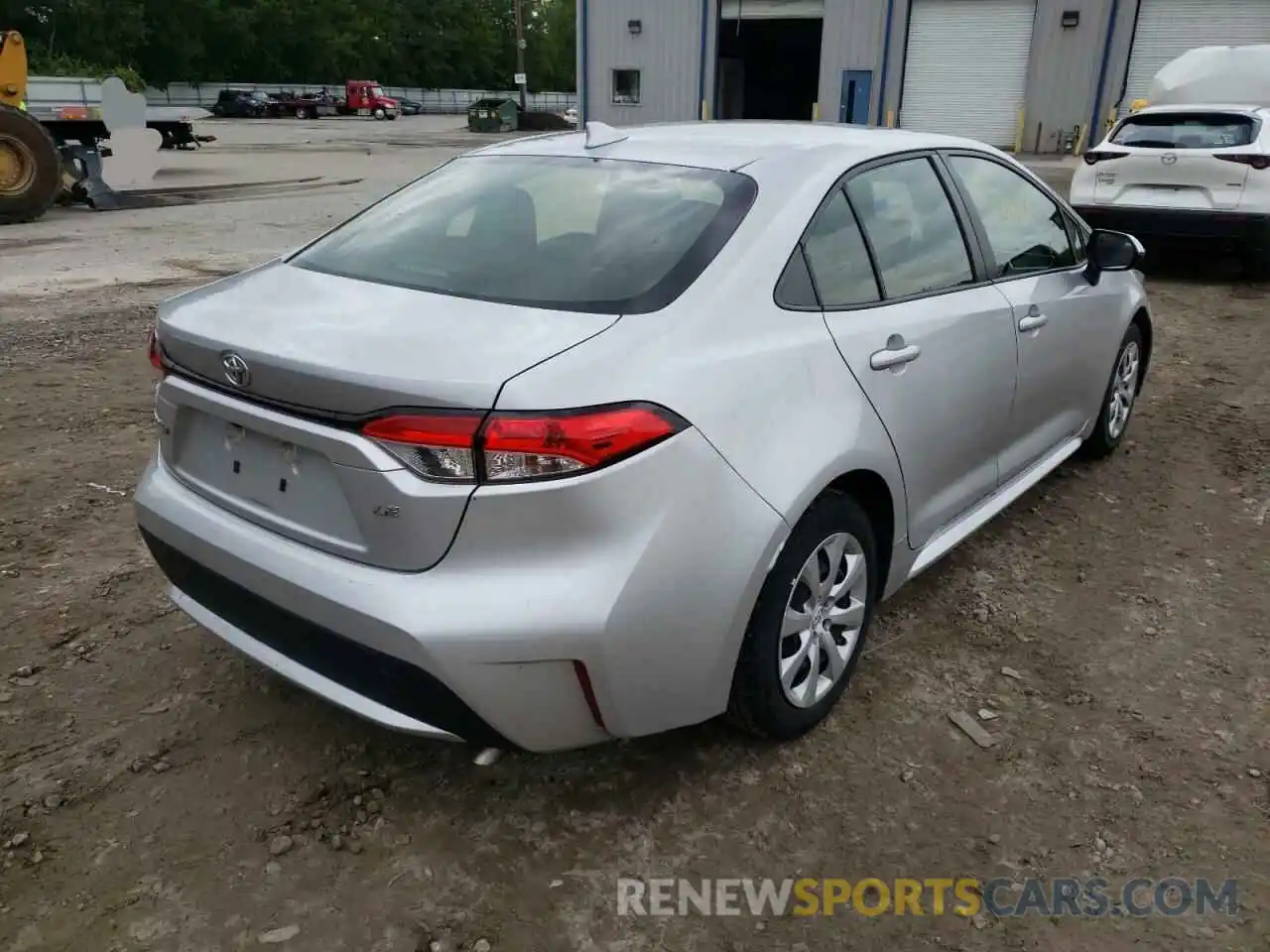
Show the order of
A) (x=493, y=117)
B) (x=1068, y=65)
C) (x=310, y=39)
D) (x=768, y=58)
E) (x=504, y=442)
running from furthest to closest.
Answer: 1. (x=310, y=39)
2. (x=493, y=117)
3. (x=768, y=58)
4. (x=1068, y=65)
5. (x=504, y=442)

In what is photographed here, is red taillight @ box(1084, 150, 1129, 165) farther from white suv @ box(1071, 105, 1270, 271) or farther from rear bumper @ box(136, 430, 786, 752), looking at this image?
rear bumper @ box(136, 430, 786, 752)

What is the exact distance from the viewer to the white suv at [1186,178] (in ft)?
28.7

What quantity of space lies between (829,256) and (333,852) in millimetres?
1962

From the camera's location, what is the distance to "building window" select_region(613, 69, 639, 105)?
3108 cm

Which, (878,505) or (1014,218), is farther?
(1014,218)

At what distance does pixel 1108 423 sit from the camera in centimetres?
473

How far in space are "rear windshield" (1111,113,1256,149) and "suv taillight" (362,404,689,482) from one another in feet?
29.9

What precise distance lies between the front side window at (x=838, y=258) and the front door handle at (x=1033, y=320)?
35.5 inches

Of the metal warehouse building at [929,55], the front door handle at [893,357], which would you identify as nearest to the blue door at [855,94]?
the metal warehouse building at [929,55]

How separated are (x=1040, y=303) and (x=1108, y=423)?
1378 mm

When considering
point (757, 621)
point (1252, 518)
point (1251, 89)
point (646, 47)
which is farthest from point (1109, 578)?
point (646, 47)

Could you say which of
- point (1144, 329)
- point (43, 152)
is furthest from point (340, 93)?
point (1144, 329)

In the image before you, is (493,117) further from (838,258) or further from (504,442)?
(504,442)

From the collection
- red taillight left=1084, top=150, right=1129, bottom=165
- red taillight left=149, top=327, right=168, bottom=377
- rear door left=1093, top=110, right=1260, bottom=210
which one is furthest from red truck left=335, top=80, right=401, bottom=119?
red taillight left=149, top=327, right=168, bottom=377
